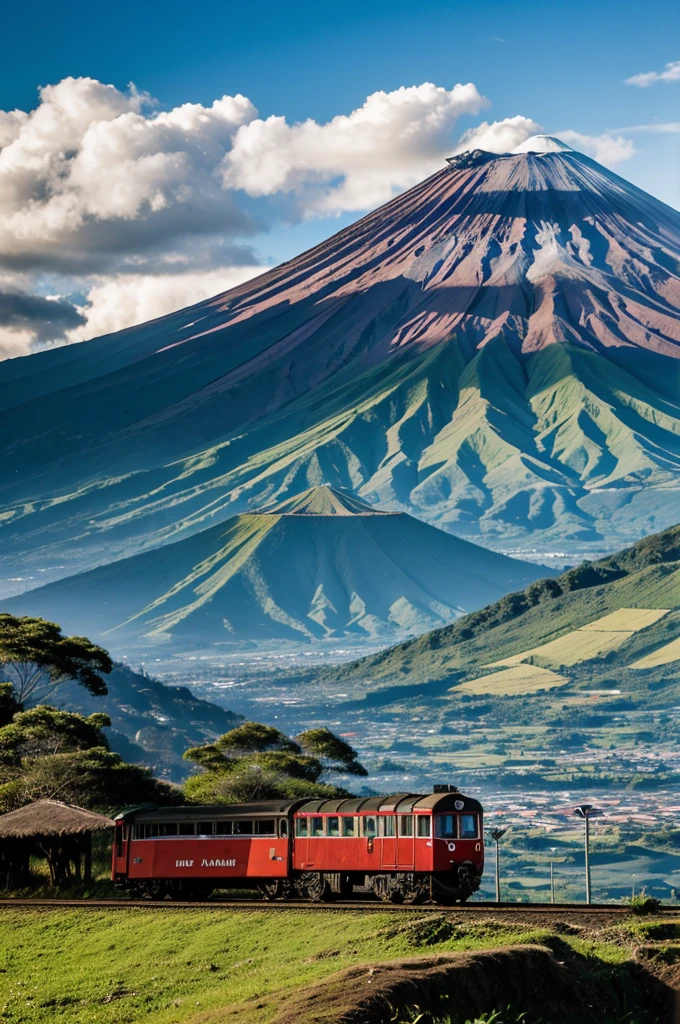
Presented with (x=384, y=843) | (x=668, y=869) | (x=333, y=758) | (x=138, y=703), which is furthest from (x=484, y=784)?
(x=384, y=843)

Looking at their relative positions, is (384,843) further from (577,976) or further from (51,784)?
(51,784)

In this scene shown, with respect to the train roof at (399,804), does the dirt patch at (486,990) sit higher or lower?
lower

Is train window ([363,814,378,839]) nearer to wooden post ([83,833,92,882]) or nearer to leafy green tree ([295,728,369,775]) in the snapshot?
wooden post ([83,833,92,882])

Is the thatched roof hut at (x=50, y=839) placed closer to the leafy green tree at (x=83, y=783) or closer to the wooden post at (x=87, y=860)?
the wooden post at (x=87, y=860)

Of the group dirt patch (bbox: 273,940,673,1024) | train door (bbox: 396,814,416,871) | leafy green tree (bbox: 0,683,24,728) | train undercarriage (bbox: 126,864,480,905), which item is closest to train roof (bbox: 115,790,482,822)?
train door (bbox: 396,814,416,871)

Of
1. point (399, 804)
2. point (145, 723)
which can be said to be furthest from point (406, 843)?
point (145, 723)

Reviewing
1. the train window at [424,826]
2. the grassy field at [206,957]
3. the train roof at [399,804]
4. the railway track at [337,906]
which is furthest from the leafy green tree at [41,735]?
the train window at [424,826]

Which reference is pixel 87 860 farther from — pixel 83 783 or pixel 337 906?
pixel 337 906
